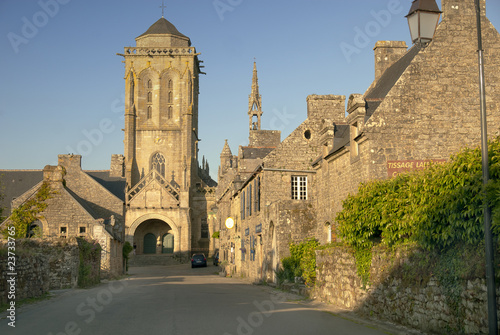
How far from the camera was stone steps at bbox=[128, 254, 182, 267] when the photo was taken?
53963mm

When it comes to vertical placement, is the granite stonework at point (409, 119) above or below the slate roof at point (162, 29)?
below

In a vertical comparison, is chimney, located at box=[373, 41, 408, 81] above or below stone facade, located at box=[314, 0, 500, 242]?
above

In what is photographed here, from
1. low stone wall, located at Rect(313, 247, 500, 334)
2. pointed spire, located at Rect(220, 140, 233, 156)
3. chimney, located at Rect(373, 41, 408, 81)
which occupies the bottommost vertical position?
low stone wall, located at Rect(313, 247, 500, 334)

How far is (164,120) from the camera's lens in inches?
2601

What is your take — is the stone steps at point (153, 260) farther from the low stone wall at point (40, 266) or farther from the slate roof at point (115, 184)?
the low stone wall at point (40, 266)

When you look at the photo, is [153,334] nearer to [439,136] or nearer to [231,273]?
[439,136]

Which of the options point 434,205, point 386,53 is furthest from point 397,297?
point 386,53

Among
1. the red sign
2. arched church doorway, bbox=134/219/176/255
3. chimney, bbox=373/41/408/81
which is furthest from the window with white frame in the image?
arched church doorway, bbox=134/219/176/255

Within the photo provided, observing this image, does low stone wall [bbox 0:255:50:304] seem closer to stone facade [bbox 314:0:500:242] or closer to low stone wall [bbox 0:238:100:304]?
low stone wall [bbox 0:238:100:304]

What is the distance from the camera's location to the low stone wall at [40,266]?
1319cm

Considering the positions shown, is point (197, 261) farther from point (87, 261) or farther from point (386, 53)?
point (386, 53)

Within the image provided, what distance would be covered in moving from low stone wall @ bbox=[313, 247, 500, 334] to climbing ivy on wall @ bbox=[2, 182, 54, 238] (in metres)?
18.6

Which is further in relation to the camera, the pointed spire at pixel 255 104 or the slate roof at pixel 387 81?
the pointed spire at pixel 255 104

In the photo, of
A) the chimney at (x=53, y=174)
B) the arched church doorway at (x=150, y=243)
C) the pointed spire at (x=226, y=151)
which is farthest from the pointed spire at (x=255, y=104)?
the chimney at (x=53, y=174)
